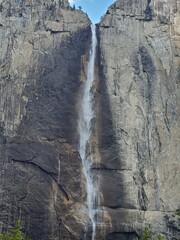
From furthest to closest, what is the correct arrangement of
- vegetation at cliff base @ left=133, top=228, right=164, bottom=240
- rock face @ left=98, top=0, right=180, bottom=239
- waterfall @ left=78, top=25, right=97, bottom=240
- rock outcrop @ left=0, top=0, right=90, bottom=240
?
waterfall @ left=78, top=25, right=97, bottom=240
rock face @ left=98, top=0, right=180, bottom=239
rock outcrop @ left=0, top=0, right=90, bottom=240
vegetation at cliff base @ left=133, top=228, right=164, bottom=240

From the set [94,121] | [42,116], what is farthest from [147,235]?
[42,116]

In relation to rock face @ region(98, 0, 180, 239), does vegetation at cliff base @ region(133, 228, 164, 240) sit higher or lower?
lower

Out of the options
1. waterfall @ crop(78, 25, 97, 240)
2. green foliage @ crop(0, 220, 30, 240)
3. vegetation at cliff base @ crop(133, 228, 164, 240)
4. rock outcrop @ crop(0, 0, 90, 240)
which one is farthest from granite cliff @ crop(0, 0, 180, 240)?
green foliage @ crop(0, 220, 30, 240)

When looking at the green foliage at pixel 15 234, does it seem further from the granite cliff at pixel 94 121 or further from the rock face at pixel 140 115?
the rock face at pixel 140 115

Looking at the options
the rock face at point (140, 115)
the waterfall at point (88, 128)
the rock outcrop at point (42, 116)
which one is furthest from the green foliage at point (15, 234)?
the rock face at point (140, 115)

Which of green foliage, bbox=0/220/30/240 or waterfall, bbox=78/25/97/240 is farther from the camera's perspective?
waterfall, bbox=78/25/97/240

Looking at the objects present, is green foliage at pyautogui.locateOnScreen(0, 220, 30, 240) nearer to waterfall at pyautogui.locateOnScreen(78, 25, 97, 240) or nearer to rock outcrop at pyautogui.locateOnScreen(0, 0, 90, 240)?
rock outcrop at pyautogui.locateOnScreen(0, 0, 90, 240)

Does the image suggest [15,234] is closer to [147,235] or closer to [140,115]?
[147,235]
